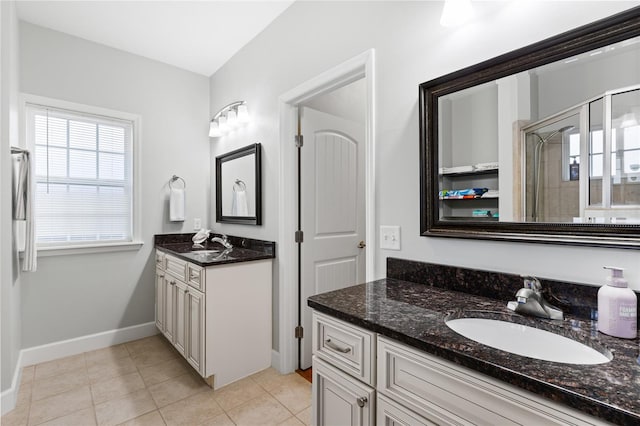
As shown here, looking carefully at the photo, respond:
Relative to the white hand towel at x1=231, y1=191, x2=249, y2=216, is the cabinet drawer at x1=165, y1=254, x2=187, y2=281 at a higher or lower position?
lower

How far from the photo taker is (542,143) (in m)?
1.13

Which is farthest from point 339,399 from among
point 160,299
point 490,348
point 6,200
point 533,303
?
point 160,299

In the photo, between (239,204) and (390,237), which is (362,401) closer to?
(390,237)

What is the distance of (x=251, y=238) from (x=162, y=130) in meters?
1.55

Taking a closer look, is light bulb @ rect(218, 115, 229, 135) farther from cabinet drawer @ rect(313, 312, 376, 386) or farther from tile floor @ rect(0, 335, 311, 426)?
cabinet drawer @ rect(313, 312, 376, 386)

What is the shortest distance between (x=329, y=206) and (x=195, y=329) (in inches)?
54.0

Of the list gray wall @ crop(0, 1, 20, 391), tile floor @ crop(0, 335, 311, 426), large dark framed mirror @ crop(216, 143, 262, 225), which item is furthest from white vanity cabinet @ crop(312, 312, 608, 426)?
gray wall @ crop(0, 1, 20, 391)

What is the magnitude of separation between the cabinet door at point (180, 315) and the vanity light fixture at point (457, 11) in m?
2.32

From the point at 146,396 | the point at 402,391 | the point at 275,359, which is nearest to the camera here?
the point at 402,391

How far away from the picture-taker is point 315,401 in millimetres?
1231

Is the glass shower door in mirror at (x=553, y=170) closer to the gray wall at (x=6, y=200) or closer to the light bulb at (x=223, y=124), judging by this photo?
the light bulb at (x=223, y=124)

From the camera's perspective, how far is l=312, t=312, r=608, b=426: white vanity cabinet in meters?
0.70

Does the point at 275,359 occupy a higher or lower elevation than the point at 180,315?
lower

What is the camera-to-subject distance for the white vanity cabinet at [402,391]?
0.70m
